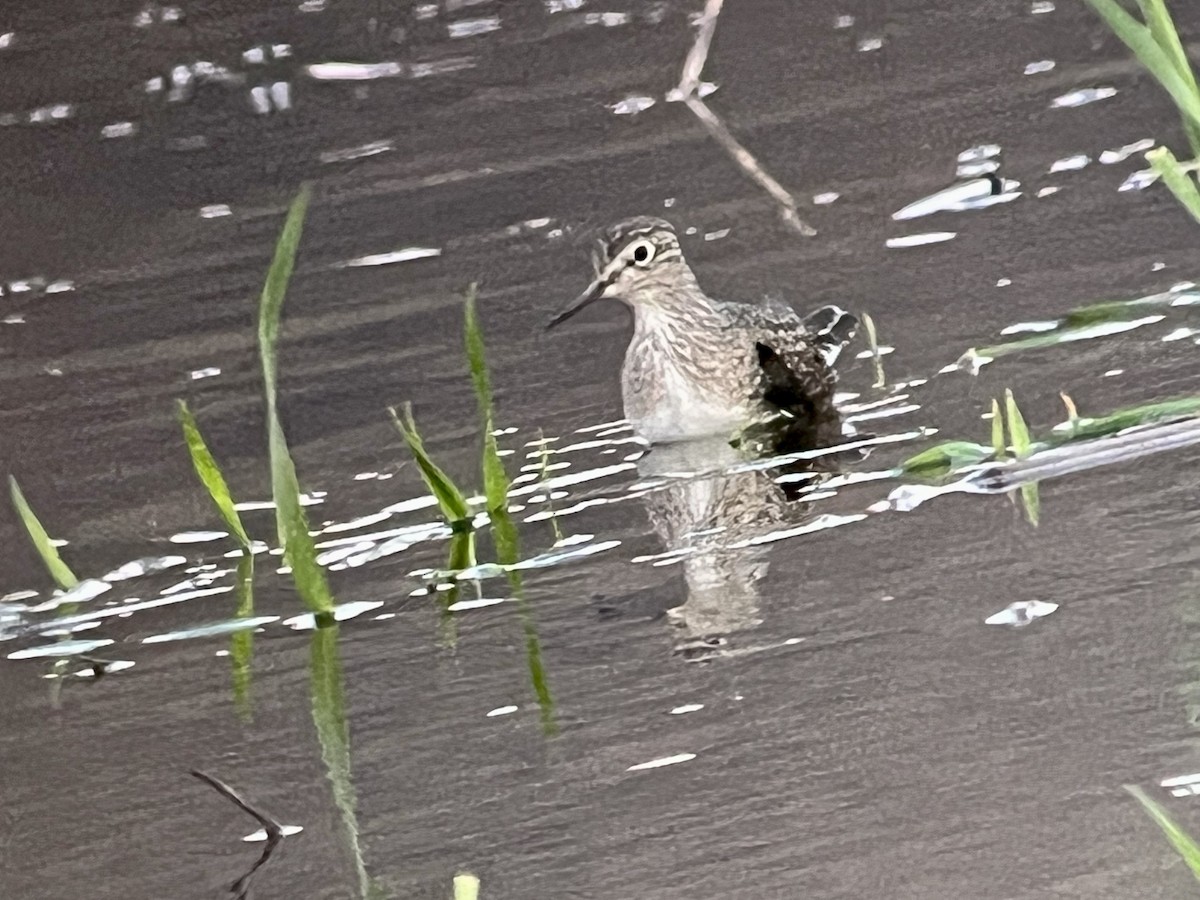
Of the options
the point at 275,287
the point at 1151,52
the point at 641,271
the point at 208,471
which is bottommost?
the point at 641,271

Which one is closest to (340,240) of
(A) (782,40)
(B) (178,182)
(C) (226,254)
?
(C) (226,254)

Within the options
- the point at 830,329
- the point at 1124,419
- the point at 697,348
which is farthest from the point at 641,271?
the point at 1124,419

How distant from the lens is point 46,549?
17.7ft

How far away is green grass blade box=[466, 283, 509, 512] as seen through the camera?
16.7 ft

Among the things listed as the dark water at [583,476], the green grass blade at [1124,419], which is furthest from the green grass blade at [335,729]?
the green grass blade at [1124,419]

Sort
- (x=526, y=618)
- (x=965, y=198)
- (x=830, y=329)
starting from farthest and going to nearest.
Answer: (x=965, y=198) < (x=830, y=329) < (x=526, y=618)

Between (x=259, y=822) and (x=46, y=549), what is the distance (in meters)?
1.39

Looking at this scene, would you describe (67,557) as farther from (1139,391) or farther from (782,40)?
(782,40)

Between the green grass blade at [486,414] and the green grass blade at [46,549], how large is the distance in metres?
1.01

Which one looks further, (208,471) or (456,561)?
(456,561)

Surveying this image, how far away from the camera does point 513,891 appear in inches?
152

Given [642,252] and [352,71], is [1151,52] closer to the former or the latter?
[642,252]

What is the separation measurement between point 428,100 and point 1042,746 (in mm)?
6357

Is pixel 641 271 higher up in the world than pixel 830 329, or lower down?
higher up
